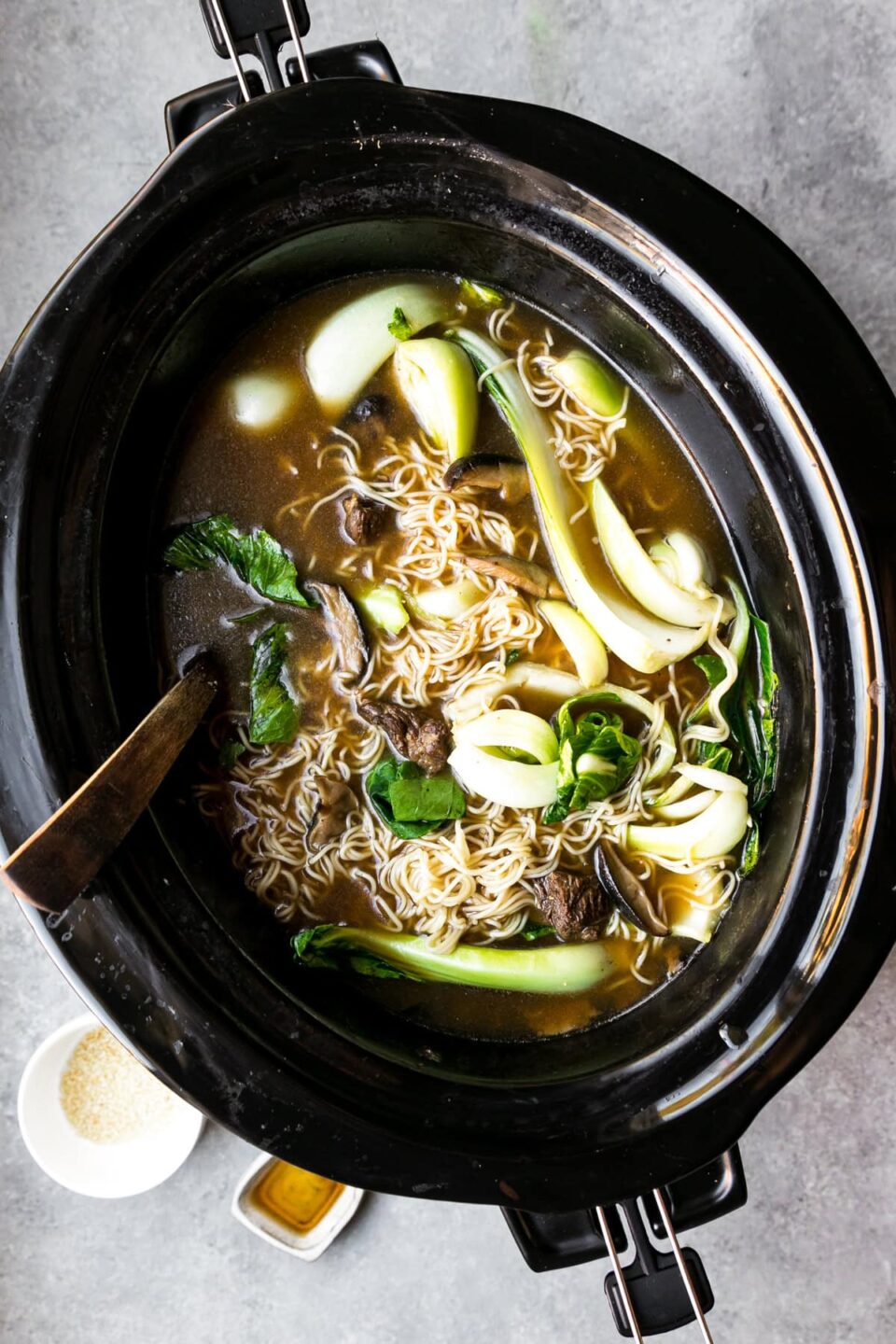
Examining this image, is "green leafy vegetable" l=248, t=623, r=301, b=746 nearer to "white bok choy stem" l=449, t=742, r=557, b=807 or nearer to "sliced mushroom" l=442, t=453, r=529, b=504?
"white bok choy stem" l=449, t=742, r=557, b=807

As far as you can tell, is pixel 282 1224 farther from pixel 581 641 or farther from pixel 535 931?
pixel 581 641

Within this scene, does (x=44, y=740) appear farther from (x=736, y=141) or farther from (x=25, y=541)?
(x=736, y=141)

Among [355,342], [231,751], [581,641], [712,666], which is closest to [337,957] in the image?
[231,751]

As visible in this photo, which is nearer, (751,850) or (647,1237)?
(647,1237)

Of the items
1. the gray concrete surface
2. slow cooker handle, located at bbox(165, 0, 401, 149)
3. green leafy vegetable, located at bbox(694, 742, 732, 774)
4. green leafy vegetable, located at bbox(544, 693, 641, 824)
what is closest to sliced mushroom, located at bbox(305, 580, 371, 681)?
green leafy vegetable, located at bbox(544, 693, 641, 824)

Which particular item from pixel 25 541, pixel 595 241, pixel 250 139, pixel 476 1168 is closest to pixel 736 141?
pixel 595 241

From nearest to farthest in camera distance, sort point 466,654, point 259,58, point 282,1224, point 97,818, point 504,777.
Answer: point 97,818 < point 259,58 < point 504,777 < point 466,654 < point 282,1224

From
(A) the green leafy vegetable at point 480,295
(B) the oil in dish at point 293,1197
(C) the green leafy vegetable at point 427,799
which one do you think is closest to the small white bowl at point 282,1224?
(B) the oil in dish at point 293,1197
